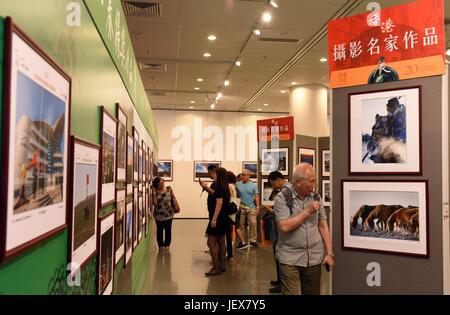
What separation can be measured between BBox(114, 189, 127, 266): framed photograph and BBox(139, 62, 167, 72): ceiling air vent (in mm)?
6632

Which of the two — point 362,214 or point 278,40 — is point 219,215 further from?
point 278,40

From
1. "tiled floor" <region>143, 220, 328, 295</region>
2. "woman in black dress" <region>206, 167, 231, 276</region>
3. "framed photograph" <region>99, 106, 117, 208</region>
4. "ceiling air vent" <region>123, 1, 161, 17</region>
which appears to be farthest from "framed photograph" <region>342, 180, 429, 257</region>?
"ceiling air vent" <region>123, 1, 161, 17</region>

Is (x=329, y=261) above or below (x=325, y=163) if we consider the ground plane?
below

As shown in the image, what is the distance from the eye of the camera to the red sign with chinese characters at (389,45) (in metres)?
2.89

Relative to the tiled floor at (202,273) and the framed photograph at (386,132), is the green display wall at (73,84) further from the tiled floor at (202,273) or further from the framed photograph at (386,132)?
the tiled floor at (202,273)

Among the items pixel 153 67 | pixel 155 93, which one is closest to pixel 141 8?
pixel 153 67

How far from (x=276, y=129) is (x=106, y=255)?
6555mm

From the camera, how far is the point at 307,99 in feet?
37.8

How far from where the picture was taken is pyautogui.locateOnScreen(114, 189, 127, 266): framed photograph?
3438 millimetres

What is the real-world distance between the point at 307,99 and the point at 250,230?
15.4 ft

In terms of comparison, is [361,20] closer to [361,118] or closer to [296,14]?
[361,118]

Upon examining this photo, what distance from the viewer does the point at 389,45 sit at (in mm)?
3084

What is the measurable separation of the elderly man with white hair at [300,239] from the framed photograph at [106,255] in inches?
53.5
